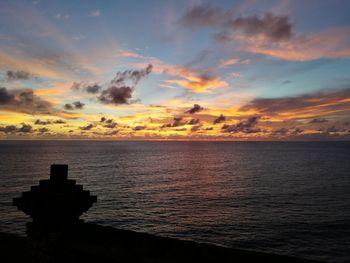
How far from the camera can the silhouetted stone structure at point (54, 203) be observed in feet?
14.9

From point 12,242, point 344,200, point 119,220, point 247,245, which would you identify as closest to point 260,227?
point 247,245

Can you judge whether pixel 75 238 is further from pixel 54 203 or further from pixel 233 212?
pixel 233 212

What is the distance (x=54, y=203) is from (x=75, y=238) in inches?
22.5

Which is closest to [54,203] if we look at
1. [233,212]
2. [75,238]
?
[75,238]

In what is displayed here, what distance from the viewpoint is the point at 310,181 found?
3164 inches

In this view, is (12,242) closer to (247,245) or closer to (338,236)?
(247,245)

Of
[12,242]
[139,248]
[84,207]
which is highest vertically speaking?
[84,207]

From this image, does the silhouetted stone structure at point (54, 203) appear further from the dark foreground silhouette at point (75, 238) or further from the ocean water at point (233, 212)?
the ocean water at point (233, 212)

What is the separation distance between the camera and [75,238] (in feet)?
14.6

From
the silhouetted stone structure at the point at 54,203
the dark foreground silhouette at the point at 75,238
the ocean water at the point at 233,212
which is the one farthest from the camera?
the ocean water at the point at 233,212

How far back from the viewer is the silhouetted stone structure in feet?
14.9

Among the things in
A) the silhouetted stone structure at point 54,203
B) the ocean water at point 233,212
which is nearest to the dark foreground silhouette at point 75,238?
the silhouetted stone structure at point 54,203

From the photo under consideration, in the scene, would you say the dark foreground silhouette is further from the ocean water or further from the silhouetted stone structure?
the ocean water

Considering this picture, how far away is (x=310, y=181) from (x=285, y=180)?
5893 millimetres
